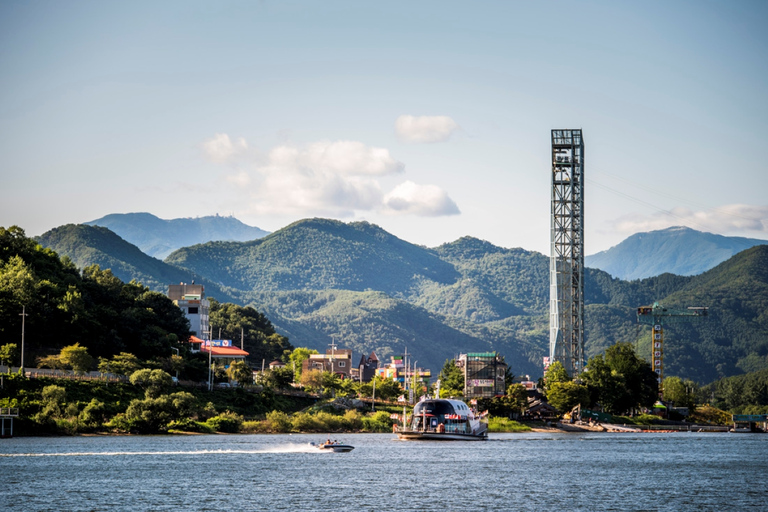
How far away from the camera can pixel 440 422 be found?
5413 inches

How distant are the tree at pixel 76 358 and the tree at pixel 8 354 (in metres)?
6.14

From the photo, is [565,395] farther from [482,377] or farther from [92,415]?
[92,415]

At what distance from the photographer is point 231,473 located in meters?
84.7

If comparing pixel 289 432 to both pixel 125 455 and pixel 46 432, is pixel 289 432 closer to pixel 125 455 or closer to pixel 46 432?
pixel 46 432

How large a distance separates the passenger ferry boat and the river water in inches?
437

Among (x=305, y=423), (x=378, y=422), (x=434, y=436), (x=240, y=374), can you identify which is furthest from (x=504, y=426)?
(x=240, y=374)

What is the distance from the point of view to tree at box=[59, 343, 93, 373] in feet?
429

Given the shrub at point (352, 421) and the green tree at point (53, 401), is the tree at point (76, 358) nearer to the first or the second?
the green tree at point (53, 401)

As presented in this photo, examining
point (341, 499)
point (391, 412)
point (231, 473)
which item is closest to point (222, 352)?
point (391, 412)

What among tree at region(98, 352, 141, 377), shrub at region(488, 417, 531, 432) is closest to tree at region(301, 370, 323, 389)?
shrub at region(488, 417, 531, 432)

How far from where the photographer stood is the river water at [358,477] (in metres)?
68.8

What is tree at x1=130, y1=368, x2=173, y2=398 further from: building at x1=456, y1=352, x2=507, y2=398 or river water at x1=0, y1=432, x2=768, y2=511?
building at x1=456, y1=352, x2=507, y2=398

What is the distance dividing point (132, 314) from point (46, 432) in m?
42.7

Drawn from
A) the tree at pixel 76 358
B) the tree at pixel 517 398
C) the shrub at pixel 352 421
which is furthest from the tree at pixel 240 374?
the tree at pixel 517 398
